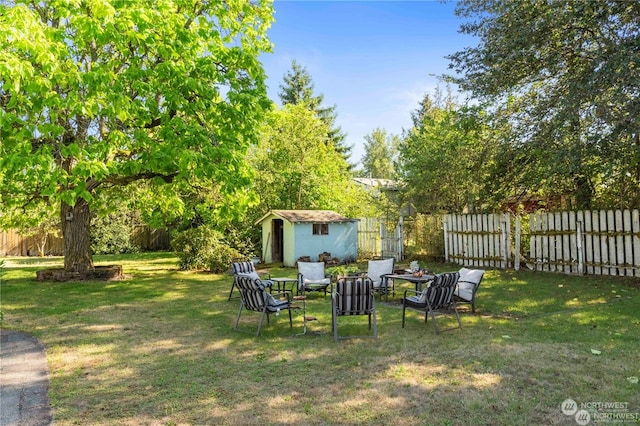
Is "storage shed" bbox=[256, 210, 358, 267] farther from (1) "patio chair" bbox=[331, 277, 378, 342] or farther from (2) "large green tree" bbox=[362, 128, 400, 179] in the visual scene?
(2) "large green tree" bbox=[362, 128, 400, 179]

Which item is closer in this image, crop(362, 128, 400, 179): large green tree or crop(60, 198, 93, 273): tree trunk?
crop(60, 198, 93, 273): tree trunk

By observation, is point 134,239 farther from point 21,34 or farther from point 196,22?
point 21,34

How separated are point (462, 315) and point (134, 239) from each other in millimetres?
21690

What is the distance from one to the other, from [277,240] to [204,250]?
12.9ft

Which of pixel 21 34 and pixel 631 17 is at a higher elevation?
pixel 631 17

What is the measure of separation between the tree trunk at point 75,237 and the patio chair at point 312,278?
24.2 ft

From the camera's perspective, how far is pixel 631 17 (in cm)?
900

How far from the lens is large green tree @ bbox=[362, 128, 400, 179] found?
53.3m

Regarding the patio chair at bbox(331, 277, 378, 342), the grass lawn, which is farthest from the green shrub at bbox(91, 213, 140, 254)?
the patio chair at bbox(331, 277, 378, 342)

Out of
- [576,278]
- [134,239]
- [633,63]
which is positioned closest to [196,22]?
[633,63]

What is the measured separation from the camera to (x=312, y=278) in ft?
32.4

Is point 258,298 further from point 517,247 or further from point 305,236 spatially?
point 305,236

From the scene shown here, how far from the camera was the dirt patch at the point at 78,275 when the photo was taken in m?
12.8

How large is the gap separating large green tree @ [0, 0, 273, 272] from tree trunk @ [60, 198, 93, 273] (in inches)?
1.2
